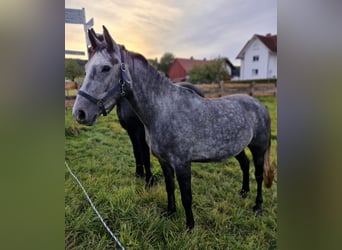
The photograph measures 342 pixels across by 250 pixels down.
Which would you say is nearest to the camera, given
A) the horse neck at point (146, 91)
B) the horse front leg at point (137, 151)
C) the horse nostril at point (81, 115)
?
the horse nostril at point (81, 115)

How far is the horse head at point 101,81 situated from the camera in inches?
40.9

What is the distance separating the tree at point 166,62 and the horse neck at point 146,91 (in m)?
0.07

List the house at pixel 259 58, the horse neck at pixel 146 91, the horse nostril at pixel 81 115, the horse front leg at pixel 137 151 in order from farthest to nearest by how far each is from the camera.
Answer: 1. the house at pixel 259 58
2. the horse front leg at pixel 137 151
3. the horse neck at pixel 146 91
4. the horse nostril at pixel 81 115

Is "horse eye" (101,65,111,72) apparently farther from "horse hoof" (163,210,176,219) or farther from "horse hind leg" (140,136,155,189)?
"horse hoof" (163,210,176,219)

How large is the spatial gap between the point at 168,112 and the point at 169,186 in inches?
14.7

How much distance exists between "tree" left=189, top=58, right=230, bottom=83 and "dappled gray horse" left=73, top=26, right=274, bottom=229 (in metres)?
0.12

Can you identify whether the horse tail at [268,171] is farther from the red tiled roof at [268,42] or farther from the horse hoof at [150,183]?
the horse hoof at [150,183]

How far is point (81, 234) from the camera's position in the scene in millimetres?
1093

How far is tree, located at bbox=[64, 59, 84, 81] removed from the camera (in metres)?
1.07

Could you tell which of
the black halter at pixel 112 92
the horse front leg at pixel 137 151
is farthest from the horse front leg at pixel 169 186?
the black halter at pixel 112 92

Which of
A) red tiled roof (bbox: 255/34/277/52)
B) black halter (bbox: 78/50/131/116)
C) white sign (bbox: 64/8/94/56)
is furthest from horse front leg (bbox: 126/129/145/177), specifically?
red tiled roof (bbox: 255/34/277/52)
